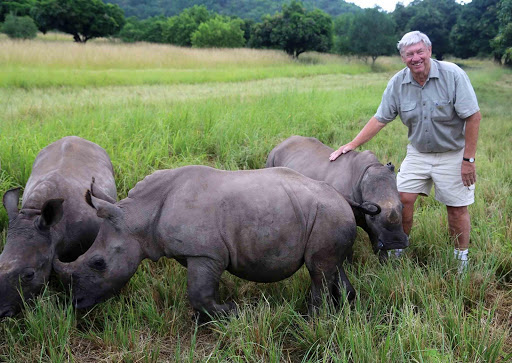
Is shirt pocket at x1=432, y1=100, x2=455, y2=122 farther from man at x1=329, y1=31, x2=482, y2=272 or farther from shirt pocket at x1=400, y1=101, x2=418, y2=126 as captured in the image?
shirt pocket at x1=400, y1=101, x2=418, y2=126

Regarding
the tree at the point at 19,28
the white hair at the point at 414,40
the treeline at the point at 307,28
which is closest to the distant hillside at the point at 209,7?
the treeline at the point at 307,28

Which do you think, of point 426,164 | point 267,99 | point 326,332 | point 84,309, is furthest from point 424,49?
point 267,99

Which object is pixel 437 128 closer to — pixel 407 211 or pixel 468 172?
pixel 468 172

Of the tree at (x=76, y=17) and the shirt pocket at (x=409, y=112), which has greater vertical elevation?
the tree at (x=76, y=17)

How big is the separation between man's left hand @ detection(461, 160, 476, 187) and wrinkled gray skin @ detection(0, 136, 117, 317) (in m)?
3.01

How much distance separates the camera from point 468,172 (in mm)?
3918

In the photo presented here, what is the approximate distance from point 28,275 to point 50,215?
0.41m

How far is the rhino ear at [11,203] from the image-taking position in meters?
3.09

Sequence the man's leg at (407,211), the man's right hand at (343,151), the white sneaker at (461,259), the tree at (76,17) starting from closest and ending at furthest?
the white sneaker at (461,259), the man's leg at (407,211), the man's right hand at (343,151), the tree at (76,17)

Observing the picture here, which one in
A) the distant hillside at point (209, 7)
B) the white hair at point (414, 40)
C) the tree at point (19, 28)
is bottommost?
the white hair at point (414, 40)

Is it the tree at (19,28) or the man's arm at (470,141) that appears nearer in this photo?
the man's arm at (470,141)

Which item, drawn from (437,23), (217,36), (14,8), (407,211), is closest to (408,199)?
(407,211)

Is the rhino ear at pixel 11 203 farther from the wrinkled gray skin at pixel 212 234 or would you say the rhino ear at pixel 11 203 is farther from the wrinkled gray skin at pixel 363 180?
the wrinkled gray skin at pixel 363 180

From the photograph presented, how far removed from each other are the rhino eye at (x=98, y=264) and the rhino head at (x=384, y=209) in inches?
81.4
